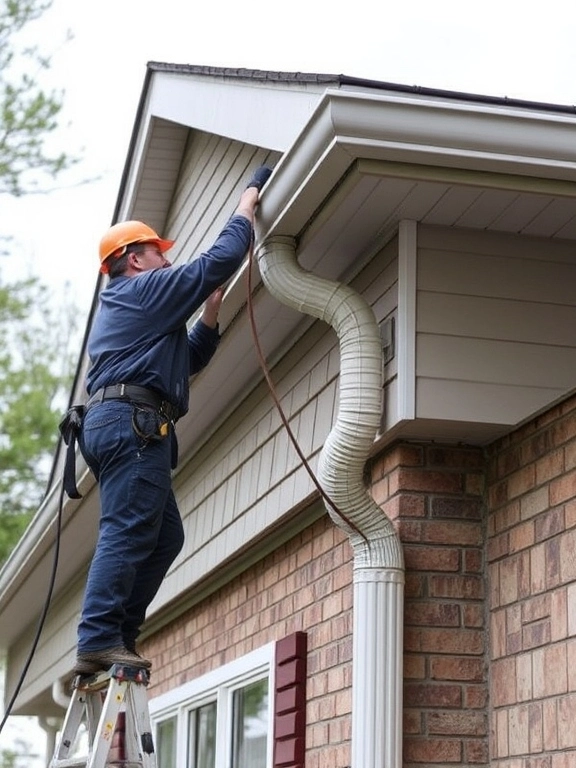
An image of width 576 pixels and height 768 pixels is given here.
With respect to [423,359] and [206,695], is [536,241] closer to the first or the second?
[423,359]

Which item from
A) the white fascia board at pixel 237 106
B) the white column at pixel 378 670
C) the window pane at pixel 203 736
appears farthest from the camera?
the window pane at pixel 203 736

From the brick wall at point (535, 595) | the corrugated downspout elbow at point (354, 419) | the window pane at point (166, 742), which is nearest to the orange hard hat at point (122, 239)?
the corrugated downspout elbow at point (354, 419)

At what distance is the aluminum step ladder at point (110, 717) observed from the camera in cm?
416

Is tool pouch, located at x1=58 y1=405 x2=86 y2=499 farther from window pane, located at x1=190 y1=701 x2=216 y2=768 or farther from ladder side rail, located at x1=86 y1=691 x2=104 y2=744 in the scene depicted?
window pane, located at x1=190 y1=701 x2=216 y2=768

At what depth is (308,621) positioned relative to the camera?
5668 millimetres

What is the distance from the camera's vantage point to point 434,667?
4605 mm

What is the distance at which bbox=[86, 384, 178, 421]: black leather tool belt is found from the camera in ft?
15.1

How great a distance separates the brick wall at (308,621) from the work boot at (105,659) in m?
1.00

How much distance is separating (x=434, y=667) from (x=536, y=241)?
154cm

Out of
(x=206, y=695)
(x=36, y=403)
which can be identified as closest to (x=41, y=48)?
(x=36, y=403)

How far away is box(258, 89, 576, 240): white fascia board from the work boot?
5.62 feet

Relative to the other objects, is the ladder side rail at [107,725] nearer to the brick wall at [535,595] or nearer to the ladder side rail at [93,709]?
the ladder side rail at [93,709]

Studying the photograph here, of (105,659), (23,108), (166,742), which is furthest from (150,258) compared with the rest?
(23,108)

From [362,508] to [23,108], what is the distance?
60.8ft
